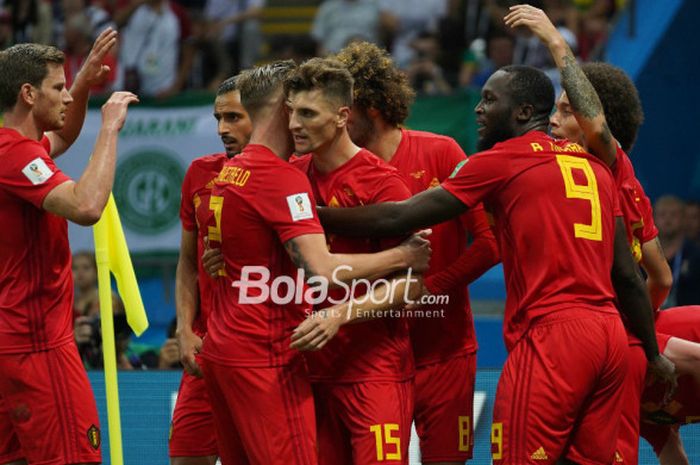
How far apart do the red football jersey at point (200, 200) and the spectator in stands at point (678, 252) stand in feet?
16.8

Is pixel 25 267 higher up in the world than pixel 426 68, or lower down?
lower down

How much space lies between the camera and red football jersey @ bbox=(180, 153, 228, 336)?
273 inches

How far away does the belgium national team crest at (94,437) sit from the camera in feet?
20.7

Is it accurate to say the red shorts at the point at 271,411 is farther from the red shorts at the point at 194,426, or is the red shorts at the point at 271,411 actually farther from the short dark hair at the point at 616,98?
the short dark hair at the point at 616,98

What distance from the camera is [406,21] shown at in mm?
14234

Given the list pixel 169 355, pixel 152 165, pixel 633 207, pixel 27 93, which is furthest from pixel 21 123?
pixel 152 165

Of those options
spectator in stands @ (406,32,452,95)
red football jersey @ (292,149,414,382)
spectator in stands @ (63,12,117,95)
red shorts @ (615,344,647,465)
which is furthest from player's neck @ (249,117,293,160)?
spectator in stands @ (63,12,117,95)

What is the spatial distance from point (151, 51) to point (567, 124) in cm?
842

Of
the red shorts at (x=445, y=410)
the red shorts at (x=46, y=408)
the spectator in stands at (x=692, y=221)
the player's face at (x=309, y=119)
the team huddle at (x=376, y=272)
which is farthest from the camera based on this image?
the spectator in stands at (x=692, y=221)

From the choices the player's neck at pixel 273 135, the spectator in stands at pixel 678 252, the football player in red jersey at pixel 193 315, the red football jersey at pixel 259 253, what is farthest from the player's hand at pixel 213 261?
the spectator in stands at pixel 678 252

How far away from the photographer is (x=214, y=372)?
585 centimetres

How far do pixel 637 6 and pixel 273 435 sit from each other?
9.21 m

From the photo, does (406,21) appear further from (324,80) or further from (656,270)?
(324,80)

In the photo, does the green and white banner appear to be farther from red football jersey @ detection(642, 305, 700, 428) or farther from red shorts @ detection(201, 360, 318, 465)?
red shorts @ detection(201, 360, 318, 465)
